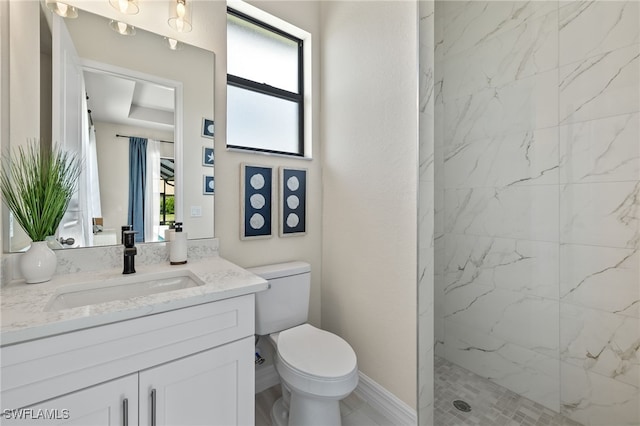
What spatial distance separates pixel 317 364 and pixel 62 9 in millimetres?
1907

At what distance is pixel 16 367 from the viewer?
0.68 m

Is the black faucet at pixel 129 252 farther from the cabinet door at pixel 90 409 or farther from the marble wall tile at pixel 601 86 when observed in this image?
the marble wall tile at pixel 601 86

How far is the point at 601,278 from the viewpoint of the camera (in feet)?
4.54

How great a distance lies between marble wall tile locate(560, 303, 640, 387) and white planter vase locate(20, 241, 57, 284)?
2.40 m

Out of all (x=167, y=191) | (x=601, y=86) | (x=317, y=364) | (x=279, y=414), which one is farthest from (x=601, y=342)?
(x=167, y=191)

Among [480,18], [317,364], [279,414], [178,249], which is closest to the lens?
[317,364]

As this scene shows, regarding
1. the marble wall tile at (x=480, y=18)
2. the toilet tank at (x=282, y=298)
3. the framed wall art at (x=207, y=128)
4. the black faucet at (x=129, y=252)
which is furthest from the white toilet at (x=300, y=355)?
the marble wall tile at (x=480, y=18)

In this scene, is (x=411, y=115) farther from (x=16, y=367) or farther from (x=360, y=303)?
(x=16, y=367)

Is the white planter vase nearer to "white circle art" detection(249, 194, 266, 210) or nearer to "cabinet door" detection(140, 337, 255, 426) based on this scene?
"cabinet door" detection(140, 337, 255, 426)

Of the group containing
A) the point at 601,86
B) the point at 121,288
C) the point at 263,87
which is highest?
the point at 263,87

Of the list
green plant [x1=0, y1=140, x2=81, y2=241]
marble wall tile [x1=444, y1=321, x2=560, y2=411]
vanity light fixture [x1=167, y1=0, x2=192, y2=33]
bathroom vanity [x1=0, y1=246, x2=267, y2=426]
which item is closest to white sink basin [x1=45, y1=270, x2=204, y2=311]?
bathroom vanity [x1=0, y1=246, x2=267, y2=426]

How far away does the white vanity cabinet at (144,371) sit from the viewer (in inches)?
27.7

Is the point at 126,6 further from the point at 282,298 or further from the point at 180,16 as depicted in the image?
the point at 282,298

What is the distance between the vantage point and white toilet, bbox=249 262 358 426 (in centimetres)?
120
